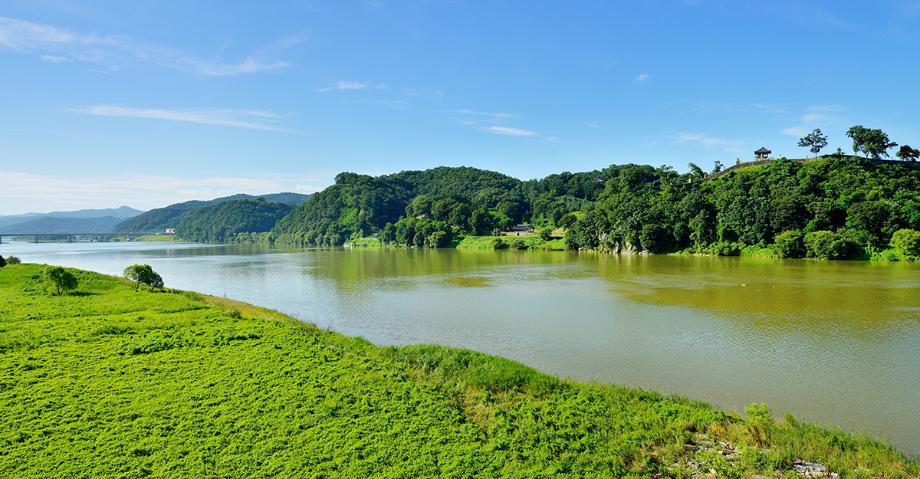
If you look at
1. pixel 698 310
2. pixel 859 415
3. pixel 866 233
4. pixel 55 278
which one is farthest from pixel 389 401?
pixel 866 233

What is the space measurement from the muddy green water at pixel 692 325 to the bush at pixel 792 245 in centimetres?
1411

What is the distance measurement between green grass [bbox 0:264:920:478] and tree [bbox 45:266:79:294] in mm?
13254

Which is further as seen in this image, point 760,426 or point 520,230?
point 520,230

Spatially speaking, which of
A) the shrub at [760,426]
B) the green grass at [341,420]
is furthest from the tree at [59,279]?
the shrub at [760,426]

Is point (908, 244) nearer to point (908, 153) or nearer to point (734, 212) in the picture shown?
point (734, 212)

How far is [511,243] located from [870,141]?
65564 millimetres

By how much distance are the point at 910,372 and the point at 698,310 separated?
12.5 meters

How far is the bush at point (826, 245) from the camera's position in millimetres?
60406

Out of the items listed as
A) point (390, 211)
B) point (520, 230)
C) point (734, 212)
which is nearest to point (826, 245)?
point (734, 212)

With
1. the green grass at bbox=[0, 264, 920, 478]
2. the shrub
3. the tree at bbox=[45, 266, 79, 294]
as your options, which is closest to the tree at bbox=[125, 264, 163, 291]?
the tree at bbox=[45, 266, 79, 294]

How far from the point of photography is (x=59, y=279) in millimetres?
28578

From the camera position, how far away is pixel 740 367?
58.1 feet

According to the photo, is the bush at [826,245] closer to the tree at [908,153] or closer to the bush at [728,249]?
the bush at [728,249]

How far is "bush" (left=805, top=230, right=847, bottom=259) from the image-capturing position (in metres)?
60.4
